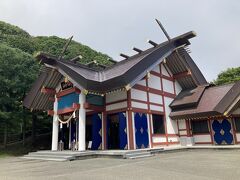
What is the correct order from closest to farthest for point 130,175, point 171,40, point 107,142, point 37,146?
point 130,175 → point 107,142 → point 171,40 → point 37,146

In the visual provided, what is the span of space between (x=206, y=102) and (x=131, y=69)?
609cm

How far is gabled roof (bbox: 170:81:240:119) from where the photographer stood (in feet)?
41.7

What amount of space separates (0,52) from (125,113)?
37.7 ft

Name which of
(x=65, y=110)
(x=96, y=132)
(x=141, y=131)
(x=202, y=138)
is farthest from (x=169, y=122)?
(x=65, y=110)

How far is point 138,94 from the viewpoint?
13.0 meters

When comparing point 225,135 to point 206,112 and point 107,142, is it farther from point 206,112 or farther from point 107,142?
point 107,142

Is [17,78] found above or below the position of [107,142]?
above

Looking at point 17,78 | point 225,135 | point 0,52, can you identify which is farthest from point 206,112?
point 0,52

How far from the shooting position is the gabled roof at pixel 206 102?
41.7 feet

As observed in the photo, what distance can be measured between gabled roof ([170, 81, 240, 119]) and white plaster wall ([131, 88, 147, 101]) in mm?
2811

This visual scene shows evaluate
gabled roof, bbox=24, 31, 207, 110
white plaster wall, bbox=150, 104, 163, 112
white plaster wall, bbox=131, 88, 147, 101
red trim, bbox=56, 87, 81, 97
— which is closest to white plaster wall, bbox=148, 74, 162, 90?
white plaster wall, bbox=131, 88, 147, 101

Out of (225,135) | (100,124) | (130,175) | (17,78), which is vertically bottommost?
(130,175)

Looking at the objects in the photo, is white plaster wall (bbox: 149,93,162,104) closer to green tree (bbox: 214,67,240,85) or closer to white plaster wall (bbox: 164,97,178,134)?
white plaster wall (bbox: 164,97,178,134)

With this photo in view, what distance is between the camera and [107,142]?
1288 centimetres
